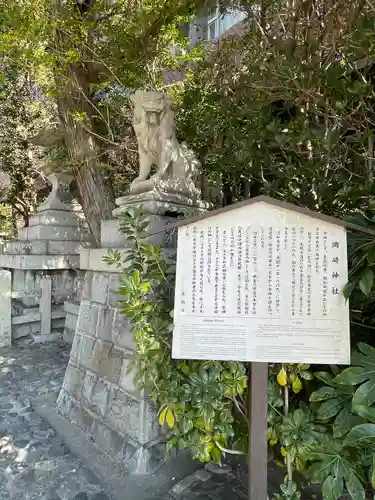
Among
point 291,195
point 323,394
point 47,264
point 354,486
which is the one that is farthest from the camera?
point 47,264

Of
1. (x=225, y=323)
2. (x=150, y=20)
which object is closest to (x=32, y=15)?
(x=150, y=20)

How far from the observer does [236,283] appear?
162 cm

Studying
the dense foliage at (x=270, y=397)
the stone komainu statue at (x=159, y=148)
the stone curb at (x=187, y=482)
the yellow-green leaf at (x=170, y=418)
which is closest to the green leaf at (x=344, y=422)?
the dense foliage at (x=270, y=397)

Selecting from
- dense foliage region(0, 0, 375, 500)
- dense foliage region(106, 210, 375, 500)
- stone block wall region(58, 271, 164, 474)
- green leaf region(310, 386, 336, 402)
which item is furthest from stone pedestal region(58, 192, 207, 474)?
green leaf region(310, 386, 336, 402)

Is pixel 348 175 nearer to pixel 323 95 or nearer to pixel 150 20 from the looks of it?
pixel 323 95

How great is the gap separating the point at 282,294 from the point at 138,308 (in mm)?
754

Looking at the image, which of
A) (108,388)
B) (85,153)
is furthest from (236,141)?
(108,388)

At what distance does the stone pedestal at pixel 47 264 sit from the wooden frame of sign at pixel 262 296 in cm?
432

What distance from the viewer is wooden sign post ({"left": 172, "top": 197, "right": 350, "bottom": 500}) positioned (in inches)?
61.7

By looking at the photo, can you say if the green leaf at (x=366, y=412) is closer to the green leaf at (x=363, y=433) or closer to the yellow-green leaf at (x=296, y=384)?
the green leaf at (x=363, y=433)

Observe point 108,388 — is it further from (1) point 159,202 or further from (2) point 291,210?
(2) point 291,210

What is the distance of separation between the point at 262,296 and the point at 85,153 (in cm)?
451

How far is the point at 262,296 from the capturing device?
1598 mm

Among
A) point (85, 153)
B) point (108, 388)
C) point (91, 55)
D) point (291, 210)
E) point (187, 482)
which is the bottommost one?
point (187, 482)
